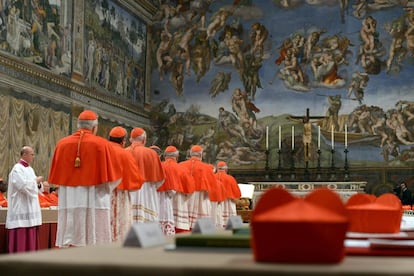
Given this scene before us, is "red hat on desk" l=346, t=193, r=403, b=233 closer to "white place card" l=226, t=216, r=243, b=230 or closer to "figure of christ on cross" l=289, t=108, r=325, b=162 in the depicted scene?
"white place card" l=226, t=216, r=243, b=230

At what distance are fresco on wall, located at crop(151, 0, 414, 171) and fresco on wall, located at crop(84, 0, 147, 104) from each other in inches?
65.9

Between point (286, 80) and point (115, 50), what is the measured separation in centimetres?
767

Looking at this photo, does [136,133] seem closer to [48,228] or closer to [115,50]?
[48,228]

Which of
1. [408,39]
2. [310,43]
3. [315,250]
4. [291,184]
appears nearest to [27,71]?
[291,184]

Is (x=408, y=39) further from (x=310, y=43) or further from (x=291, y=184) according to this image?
(x=291, y=184)

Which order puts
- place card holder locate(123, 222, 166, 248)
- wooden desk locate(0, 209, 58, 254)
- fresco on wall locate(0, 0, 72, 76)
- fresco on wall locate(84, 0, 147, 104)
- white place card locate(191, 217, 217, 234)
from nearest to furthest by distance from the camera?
place card holder locate(123, 222, 166, 248) < white place card locate(191, 217, 217, 234) < wooden desk locate(0, 209, 58, 254) < fresco on wall locate(0, 0, 72, 76) < fresco on wall locate(84, 0, 147, 104)

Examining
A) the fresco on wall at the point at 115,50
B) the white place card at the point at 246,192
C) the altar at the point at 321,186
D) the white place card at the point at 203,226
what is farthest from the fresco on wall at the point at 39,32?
the white place card at the point at 203,226

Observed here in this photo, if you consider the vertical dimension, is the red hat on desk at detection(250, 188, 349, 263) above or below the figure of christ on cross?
below

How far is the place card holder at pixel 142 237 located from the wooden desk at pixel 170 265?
0.18m

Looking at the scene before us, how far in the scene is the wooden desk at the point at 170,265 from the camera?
172 cm

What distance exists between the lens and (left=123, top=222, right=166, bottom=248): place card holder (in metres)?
2.33

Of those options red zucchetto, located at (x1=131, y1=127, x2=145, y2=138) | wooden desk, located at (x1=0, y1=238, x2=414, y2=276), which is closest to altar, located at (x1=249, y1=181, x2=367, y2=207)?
red zucchetto, located at (x1=131, y1=127, x2=145, y2=138)

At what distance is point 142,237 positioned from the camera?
7.70ft

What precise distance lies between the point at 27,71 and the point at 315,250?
18.3 meters
